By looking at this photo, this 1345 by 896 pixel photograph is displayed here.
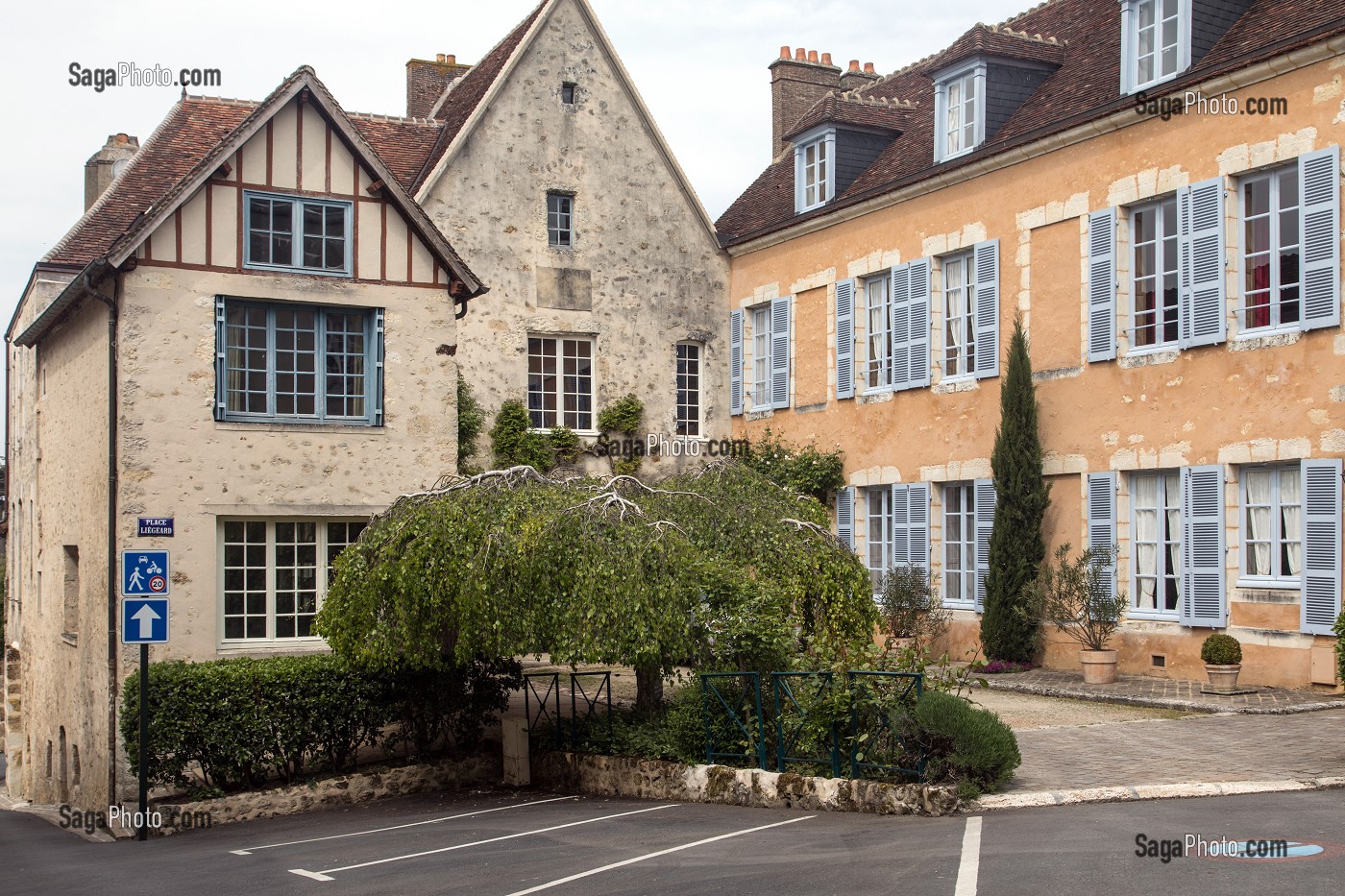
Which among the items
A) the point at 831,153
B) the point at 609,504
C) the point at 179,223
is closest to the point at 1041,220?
the point at 831,153

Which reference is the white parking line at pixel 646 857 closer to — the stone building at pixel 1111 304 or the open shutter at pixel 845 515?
the stone building at pixel 1111 304

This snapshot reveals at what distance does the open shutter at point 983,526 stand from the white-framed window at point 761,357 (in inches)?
225

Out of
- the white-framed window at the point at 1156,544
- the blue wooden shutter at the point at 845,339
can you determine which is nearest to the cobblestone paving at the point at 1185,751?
the white-framed window at the point at 1156,544

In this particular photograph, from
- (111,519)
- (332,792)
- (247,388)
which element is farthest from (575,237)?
(332,792)

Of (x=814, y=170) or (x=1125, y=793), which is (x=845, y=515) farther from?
(x=1125, y=793)

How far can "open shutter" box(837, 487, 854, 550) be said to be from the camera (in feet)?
74.0

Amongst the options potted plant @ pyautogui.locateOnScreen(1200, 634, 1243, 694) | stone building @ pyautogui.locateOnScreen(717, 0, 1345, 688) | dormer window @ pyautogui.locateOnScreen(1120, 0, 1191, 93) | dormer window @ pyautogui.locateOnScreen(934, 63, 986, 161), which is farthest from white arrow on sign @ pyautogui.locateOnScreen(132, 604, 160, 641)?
dormer window @ pyautogui.locateOnScreen(934, 63, 986, 161)

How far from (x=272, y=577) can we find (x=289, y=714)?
2.07m

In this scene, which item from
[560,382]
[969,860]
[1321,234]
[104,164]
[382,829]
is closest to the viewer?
[969,860]

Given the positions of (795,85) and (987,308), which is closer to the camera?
(987,308)

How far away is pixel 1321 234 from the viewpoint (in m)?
15.1

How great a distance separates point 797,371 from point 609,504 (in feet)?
36.2

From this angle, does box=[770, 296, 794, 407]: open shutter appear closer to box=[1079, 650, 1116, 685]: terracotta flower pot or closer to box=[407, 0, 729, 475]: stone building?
box=[407, 0, 729, 475]: stone building

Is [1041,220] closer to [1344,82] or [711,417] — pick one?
[1344,82]
